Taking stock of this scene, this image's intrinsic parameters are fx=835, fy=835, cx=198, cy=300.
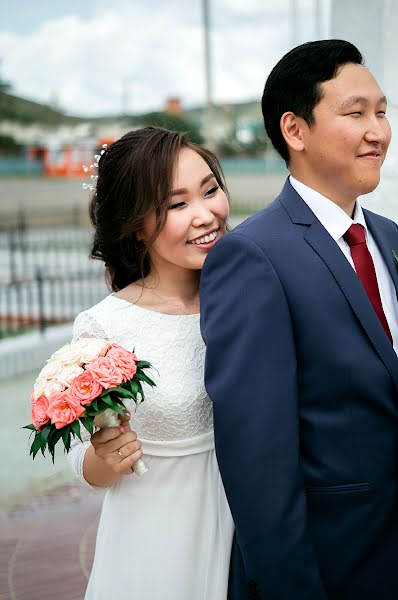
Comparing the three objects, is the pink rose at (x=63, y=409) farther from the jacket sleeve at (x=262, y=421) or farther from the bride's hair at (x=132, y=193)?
the bride's hair at (x=132, y=193)

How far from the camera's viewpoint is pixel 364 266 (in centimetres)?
203

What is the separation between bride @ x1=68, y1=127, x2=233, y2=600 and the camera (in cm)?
235

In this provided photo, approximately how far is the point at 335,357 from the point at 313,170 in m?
0.46

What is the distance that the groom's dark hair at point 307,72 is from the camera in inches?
77.4

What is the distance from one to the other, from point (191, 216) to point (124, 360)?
48cm

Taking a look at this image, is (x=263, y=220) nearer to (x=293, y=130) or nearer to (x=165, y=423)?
(x=293, y=130)

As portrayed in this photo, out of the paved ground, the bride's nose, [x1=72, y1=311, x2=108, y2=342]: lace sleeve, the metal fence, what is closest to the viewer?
the bride's nose

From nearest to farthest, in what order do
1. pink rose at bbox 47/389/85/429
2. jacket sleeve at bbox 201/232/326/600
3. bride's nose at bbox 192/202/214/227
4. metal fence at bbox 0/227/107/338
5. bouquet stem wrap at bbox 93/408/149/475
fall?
1. jacket sleeve at bbox 201/232/326/600
2. pink rose at bbox 47/389/85/429
3. bouquet stem wrap at bbox 93/408/149/475
4. bride's nose at bbox 192/202/214/227
5. metal fence at bbox 0/227/107/338

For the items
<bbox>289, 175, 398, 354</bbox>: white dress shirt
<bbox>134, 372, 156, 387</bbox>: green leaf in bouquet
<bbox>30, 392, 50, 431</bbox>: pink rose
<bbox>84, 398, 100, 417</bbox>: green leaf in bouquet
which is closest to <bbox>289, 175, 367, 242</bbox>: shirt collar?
<bbox>289, 175, 398, 354</bbox>: white dress shirt

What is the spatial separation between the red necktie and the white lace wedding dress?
615 millimetres

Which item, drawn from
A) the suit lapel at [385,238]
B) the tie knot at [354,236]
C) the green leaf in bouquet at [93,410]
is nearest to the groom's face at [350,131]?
the tie knot at [354,236]

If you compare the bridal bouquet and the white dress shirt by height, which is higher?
the white dress shirt

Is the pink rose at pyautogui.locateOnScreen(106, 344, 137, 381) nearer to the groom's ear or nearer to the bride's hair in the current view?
the bride's hair

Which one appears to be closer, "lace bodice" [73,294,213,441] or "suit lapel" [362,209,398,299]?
"suit lapel" [362,209,398,299]
